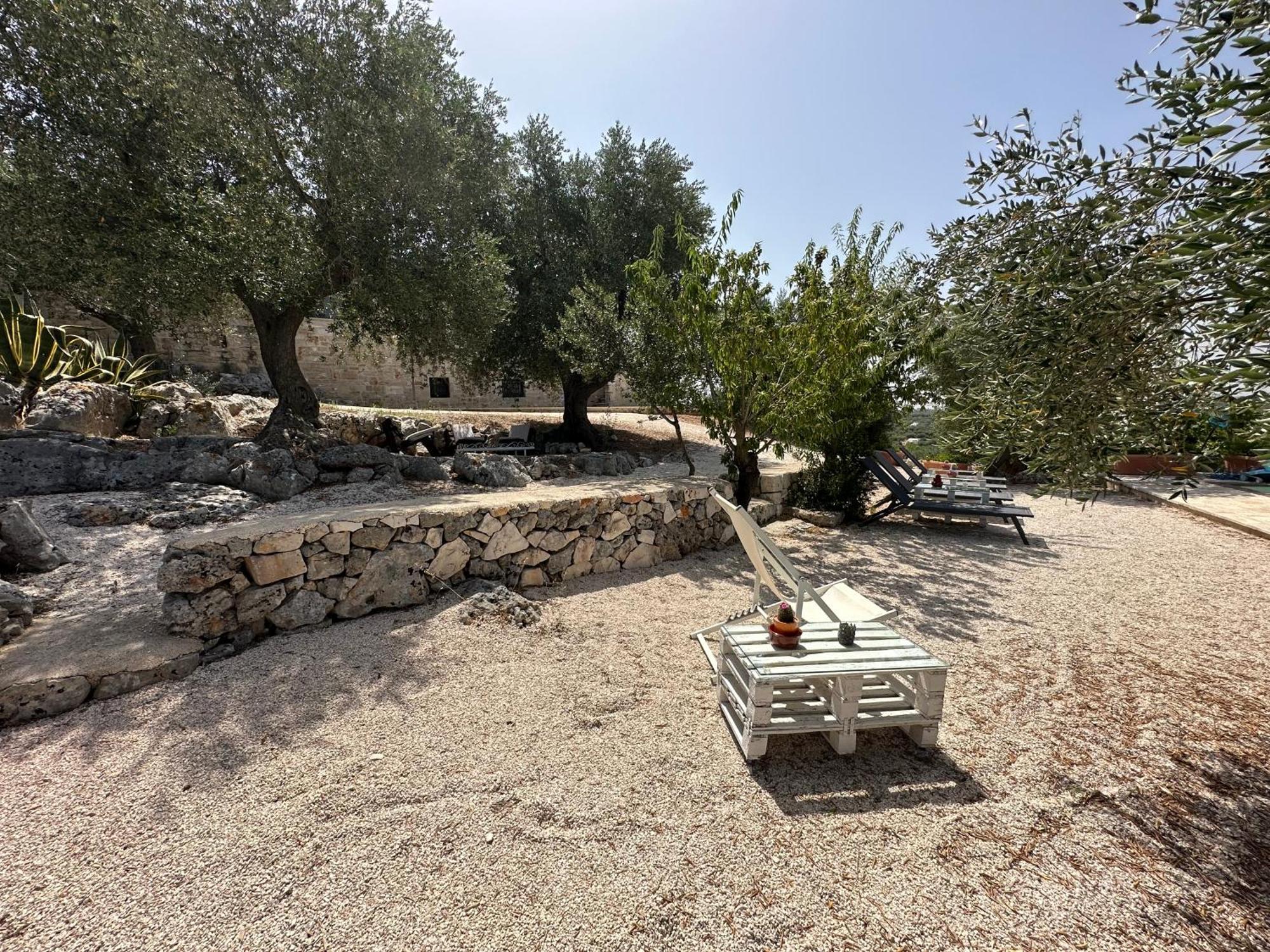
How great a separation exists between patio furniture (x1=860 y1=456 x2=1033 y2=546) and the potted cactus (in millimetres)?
5522

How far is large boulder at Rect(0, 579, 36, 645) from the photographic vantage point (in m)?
3.19

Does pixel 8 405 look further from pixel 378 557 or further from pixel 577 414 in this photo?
pixel 577 414

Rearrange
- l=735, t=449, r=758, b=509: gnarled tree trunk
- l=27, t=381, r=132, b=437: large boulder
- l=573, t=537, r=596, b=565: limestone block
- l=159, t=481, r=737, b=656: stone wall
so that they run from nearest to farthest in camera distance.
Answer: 1. l=159, t=481, r=737, b=656: stone wall
2. l=573, t=537, r=596, b=565: limestone block
3. l=27, t=381, r=132, b=437: large boulder
4. l=735, t=449, r=758, b=509: gnarled tree trunk

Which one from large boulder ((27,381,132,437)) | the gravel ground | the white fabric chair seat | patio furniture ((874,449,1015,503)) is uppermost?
large boulder ((27,381,132,437))

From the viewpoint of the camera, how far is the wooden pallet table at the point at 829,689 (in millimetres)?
2562

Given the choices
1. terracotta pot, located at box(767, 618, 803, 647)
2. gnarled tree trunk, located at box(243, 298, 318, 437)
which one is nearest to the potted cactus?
terracotta pot, located at box(767, 618, 803, 647)

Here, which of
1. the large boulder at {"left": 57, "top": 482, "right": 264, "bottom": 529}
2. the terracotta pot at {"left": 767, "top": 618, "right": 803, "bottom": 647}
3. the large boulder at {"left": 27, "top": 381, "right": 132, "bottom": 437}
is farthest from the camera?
the large boulder at {"left": 27, "top": 381, "right": 132, "bottom": 437}

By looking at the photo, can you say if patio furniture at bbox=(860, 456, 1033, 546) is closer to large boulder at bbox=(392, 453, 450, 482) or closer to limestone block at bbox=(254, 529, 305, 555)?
large boulder at bbox=(392, 453, 450, 482)

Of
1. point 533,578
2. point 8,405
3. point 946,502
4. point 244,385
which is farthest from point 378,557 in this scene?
point 244,385

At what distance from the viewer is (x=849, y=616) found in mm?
3264

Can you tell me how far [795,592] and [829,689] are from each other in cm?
68

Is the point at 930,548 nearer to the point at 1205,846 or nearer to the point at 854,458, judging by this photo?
the point at 854,458

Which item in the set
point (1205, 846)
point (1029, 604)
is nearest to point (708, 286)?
point (1029, 604)

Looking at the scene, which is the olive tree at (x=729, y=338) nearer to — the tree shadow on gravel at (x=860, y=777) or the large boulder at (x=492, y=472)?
the large boulder at (x=492, y=472)
